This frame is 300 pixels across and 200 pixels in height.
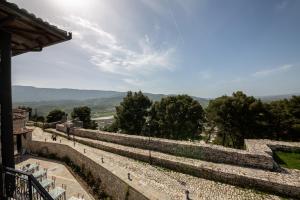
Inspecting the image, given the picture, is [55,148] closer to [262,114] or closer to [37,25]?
[37,25]

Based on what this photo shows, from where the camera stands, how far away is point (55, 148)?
1683 cm

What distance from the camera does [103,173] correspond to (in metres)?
11.4

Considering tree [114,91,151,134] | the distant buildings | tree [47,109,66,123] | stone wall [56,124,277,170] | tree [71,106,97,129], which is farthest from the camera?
tree [47,109,66,123]

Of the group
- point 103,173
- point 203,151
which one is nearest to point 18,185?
point 103,173

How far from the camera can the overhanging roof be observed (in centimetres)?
388

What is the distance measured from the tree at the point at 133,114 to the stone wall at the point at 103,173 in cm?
1593

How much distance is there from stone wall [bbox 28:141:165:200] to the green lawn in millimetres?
10171

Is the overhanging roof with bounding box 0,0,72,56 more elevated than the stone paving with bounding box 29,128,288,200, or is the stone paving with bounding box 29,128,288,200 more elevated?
the overhanging roof with bounding box 0,0,72,56

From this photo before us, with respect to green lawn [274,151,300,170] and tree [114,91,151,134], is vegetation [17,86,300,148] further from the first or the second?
green lawn [274,151,300,170]

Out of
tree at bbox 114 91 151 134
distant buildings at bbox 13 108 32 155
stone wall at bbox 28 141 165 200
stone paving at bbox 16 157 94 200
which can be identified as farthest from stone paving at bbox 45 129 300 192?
tree at bbox 114 91 151 134

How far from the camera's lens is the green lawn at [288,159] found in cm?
1356

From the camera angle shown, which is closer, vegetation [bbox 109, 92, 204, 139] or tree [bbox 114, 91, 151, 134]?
vegetation [bbox 109, 92, 204, 139]

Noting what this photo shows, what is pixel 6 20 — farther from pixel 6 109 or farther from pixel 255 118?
pixel 255 118

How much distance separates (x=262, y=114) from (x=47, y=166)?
817 inches
